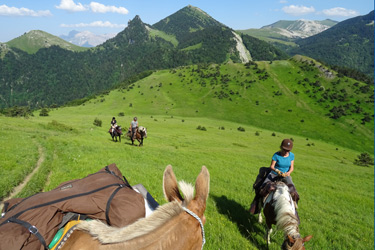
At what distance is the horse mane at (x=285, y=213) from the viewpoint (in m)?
4.83

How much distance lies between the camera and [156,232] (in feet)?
7.15

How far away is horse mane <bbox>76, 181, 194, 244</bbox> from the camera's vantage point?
2143 millimetres

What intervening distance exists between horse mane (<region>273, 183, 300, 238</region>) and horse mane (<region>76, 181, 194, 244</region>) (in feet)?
12.4

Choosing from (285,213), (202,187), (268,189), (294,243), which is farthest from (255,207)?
(202,187)

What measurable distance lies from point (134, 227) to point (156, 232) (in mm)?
245

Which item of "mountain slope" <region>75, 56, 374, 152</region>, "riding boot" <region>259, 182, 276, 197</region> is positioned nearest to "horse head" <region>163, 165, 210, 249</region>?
"riding boot" <region>259, 182, 276, 197</region>

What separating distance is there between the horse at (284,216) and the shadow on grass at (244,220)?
1.44ft

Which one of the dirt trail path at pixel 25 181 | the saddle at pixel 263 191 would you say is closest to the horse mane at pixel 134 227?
the saddle at pixel 263 191

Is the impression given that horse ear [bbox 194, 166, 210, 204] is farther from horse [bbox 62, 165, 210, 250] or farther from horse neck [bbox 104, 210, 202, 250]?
horse neck [bbox 104, 210, 202, 250]

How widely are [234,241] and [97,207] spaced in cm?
462

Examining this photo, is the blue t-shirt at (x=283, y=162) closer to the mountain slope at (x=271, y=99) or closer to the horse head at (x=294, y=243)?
the horse head at (x=294, y=243)

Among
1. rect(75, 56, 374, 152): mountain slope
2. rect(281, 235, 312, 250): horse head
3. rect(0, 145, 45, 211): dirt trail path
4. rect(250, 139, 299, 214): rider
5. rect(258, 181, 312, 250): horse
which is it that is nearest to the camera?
rect(281, 235, 312, 250): horse head

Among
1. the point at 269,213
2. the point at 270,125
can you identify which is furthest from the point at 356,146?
the point at 269,213

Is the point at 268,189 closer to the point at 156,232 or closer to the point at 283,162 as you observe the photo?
the point at 283,162
